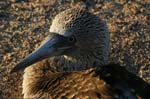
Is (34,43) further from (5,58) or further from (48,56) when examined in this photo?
(48,56)

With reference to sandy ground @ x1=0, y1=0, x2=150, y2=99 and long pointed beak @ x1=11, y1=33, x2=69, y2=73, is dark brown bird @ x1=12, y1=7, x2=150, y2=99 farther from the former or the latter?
sandy ground @ x1=0, y1=0, x2=150, y2=99

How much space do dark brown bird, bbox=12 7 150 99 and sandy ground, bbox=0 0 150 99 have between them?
22.8 inches

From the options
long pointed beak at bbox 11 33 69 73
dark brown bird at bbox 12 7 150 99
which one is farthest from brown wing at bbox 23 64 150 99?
long pointed beak at bbox 11 33 69 73

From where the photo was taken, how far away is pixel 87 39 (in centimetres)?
488

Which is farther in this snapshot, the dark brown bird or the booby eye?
the booby eye

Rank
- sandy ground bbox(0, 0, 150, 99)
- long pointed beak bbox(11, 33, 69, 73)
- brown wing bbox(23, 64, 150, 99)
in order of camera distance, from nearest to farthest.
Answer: brown wing bbox(23, 64, 150, 99) → long pointed beak bbox(11, 33, 69, 73) → sandy ground bbox(0, 0, 150, 99)

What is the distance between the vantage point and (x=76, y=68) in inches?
197

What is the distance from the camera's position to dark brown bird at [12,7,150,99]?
441cm

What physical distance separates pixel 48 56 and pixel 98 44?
49cm

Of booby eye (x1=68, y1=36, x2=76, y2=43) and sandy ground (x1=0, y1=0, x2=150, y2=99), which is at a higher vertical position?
booby eye (x1=68, y1=36, x2=76, y2=43)

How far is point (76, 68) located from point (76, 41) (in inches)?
11.1

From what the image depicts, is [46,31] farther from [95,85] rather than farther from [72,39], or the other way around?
[95,85]

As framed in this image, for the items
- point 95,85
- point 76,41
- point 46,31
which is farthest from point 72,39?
point 46,31

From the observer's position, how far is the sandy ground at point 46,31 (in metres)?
5.72
